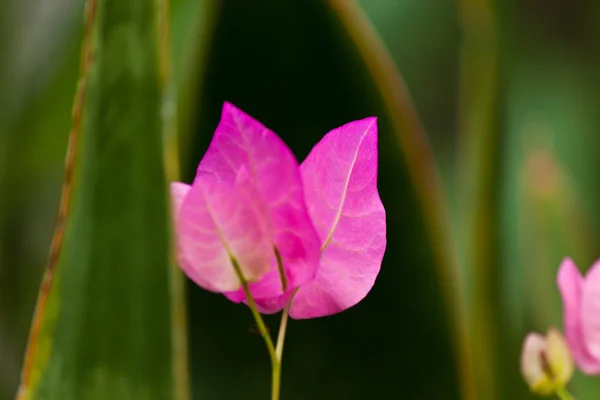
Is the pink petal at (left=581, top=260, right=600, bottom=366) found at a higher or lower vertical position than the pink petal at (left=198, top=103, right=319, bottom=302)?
lower

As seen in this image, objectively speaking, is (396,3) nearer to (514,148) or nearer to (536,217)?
(514,148)

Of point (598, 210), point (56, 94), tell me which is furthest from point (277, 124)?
point (598, 210)

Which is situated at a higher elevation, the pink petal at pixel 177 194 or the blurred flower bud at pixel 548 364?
the pink petal at pixel 177 194

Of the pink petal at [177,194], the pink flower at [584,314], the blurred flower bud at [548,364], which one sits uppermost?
the pink petal at [177,194]

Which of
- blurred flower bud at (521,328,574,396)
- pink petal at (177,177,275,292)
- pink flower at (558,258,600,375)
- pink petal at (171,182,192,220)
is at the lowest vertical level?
blurred flower bud at (521,328,574,396)
